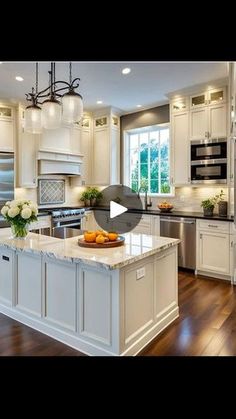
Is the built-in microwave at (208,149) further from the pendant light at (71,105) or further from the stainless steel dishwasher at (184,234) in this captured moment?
the pendant light at (71,105)

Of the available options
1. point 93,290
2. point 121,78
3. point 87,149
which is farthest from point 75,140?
point 93,290

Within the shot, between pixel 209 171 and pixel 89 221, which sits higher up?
pixel 209 171

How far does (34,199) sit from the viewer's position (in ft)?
17.0

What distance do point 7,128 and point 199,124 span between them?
3129 millimetres

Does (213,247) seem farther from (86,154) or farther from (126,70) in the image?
(86,154)

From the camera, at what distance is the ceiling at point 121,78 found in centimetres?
347

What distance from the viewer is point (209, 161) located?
426cm

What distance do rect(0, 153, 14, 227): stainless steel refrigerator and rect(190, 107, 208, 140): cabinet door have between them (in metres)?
2.99

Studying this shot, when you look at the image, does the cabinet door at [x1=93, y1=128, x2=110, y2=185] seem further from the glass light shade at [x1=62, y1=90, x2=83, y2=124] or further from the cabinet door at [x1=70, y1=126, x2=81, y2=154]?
the glass light shade at [x1=62, y1=90, x2=83, y2=124]

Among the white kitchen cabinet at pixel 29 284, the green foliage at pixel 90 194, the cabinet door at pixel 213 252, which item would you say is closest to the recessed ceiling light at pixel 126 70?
the cabinet door at pixel 213 252

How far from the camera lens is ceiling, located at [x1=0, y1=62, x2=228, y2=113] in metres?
3.47
